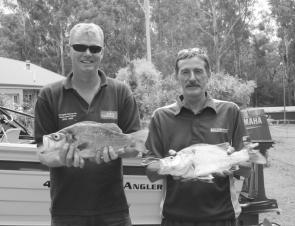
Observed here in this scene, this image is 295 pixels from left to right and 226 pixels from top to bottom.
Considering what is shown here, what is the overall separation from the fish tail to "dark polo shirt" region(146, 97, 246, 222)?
0.07m

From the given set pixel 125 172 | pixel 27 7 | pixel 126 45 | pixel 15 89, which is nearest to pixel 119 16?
pixel 126 45

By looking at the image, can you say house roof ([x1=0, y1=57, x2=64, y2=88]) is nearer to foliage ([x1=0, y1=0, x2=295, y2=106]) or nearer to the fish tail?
foliage ([x1=0, y1=0, x2=295, y2=106])

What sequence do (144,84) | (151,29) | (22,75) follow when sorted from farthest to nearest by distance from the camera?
1. (151,29)
2. (22,75)
3. (144,84)

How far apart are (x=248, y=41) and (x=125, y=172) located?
43.4m

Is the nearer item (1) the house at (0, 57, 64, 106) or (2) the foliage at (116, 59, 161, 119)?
(2) the foliage at (116, 59, 161, 119)

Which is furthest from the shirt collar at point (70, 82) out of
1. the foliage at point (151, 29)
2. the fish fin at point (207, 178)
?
the foliage at point (151, 29)

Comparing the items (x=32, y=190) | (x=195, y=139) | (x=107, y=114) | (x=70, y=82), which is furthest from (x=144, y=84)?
(x=195, y=139)

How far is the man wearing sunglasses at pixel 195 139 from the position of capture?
9.80ft

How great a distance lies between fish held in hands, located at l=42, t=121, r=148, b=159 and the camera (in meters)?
2.88

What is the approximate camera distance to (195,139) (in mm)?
3035

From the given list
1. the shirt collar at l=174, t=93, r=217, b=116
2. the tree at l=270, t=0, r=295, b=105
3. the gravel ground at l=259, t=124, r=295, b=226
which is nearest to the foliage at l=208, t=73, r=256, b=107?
the gravel ground at l=259, t=124, r=295, b=226

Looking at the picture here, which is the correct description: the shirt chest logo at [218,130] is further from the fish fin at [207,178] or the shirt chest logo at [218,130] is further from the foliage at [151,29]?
the foliage at [151,29]

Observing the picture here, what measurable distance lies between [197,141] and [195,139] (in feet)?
0.06

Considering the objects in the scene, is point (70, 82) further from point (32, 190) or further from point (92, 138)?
point (32, 190)
